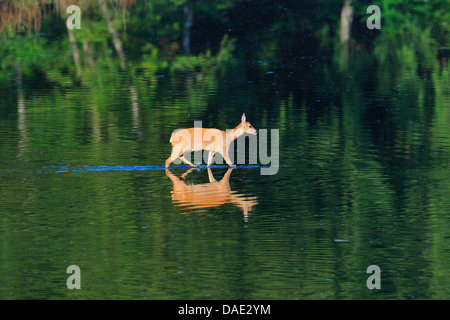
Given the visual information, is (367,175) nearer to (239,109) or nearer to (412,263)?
(412,263)

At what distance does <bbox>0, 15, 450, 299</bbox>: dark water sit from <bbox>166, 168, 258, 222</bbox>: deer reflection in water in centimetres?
5

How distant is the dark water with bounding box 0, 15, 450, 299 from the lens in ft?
40.8

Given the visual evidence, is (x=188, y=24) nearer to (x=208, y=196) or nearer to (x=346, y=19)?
(x=346, y=19)

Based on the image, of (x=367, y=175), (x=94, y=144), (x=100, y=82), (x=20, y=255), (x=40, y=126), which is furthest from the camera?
(x=100, y=82)

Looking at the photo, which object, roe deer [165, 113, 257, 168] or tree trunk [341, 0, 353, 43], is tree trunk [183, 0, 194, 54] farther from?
roe deer [165, 113, 257, 168]

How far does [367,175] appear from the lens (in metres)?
18.3

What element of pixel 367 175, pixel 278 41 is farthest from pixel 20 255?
pixel 278 41

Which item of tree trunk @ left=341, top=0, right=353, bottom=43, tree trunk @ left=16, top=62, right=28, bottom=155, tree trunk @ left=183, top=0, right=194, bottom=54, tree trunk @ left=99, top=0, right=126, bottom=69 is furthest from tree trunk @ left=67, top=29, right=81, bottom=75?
tree trunk @ left=341, top=0, right=353, bottom=43

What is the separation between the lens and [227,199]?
653 inches

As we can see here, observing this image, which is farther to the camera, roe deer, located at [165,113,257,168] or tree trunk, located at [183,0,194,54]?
tree trunk, located at [183,0,194,54]

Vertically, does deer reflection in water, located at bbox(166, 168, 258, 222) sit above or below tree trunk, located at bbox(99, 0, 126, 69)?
below

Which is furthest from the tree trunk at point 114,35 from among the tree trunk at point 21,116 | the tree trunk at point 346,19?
the tree trunk at point 346,19

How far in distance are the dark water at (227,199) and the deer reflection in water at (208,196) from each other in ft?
0.16
